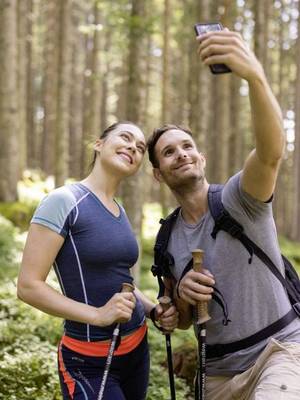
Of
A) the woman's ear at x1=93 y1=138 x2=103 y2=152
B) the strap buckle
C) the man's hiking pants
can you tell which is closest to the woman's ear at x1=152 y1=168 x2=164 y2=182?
the woman's ear at x1=93 y1=138 x2=103 y2=152

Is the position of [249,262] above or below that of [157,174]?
below

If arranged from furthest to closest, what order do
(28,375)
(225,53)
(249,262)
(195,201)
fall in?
(28,375) < (195,201) < (249,262) < (225,53)

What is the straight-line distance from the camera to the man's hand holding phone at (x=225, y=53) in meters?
2.50

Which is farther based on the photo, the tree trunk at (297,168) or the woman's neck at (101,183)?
the tree trunk at (297,168)

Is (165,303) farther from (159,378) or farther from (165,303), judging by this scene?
(159,378)

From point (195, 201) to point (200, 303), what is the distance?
719mm

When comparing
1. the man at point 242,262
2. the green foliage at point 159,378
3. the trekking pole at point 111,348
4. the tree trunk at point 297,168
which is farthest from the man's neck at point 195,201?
the tree trunk at point 297,168

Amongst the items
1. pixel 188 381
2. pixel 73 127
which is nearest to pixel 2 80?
pixel 188 381

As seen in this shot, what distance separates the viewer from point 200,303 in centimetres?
→ 341

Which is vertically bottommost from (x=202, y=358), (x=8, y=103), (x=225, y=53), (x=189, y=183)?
(x=202, y=358)

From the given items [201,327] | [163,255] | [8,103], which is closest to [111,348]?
[201,327]

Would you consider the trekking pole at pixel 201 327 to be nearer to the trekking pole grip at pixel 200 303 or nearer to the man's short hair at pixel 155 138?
the trekking pole grip at pixel 200 303

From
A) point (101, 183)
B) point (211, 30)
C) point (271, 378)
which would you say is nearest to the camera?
point (211, 30)

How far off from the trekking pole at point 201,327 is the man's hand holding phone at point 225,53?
3.88 feet
